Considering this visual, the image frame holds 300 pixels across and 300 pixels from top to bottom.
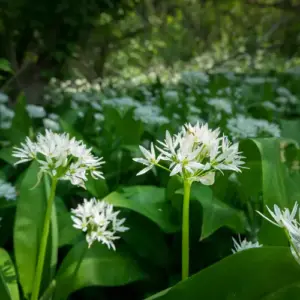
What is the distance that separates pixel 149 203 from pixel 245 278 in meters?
0.48

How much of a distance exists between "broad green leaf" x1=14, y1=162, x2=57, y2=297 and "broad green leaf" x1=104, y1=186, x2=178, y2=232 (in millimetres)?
132

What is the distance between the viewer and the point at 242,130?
63.4 inches

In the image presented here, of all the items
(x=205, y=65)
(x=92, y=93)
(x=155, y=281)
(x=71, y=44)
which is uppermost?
(x=205, y=65)

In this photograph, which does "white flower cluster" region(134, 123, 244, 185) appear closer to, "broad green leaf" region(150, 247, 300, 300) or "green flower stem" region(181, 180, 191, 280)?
"green flower stem" region(181, 180, 191, 280)

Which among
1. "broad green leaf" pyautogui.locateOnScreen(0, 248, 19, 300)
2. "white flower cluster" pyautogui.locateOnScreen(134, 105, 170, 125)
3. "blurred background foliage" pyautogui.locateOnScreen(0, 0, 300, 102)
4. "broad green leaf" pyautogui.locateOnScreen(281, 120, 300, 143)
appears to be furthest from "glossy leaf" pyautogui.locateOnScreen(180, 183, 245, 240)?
"blurred background foliage" pyautogui.locateOnScreen(0, 0, 300, 102)

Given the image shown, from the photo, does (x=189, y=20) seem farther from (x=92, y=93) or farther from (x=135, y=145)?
(x=135, y=145)

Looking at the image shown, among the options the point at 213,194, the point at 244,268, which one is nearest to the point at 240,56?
the point at 213,194

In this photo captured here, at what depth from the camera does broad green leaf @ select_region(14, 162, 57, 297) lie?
883 millimetres

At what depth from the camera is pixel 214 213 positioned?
37.5 inches

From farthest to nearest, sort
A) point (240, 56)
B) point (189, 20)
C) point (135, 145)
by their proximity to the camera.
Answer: point (189, 20) < point (240, 56) < point (135, 145)

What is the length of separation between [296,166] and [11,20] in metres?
2.09

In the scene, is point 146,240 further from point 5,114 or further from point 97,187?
point 5,114

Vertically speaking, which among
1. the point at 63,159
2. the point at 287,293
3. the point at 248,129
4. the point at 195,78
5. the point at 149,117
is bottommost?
the point at 287,293

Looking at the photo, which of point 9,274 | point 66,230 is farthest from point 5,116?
point 9,274
